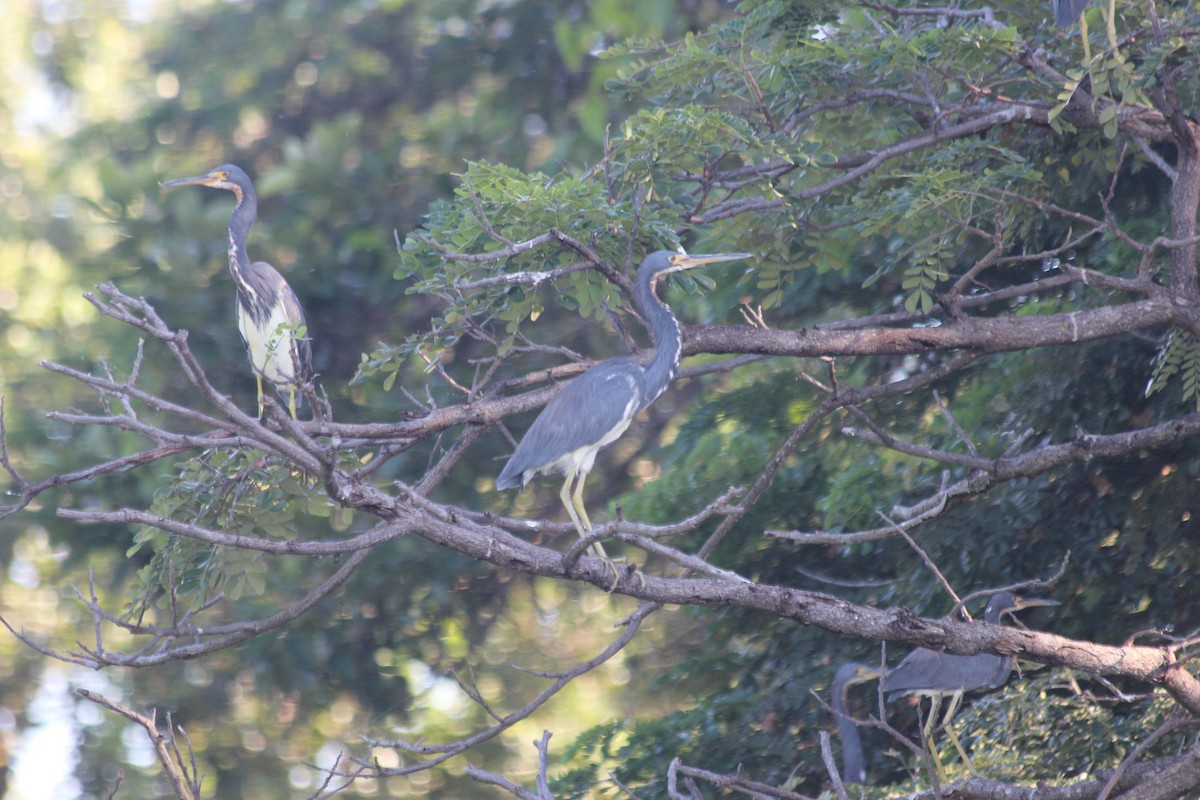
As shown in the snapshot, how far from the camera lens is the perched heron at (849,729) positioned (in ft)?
20.1

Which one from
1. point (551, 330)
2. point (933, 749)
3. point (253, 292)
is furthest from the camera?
point (551, 330)

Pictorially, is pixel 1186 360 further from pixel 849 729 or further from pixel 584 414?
pixel 849 729

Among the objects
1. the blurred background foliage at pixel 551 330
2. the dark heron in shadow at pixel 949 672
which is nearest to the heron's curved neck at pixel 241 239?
the blurred background foliage at pixel 551 330

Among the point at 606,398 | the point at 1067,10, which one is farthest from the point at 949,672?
the point at 1067,10

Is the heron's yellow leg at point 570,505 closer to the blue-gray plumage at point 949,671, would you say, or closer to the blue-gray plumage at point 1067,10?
the blue-gray plumage at point 949,671

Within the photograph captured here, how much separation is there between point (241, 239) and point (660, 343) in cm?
270

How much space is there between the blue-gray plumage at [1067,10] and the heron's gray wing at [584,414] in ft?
6.68

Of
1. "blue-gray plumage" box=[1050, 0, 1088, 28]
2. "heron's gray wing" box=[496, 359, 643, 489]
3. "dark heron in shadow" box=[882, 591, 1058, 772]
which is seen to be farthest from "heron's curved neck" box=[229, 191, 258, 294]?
"blue-gray plumage" box=[1050, 0, 1088, 28]

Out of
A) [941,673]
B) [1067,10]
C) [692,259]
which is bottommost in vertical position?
[941,673]

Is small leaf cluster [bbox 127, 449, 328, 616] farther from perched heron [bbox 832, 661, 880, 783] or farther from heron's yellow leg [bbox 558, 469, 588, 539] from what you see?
perched heron [bbox 832, 661, 880, 783]

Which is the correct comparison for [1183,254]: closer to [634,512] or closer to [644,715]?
[634,512]

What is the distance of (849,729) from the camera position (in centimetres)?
641

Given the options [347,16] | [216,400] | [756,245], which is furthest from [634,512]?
[347,16]

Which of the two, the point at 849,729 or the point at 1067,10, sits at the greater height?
the point at 1067,10
